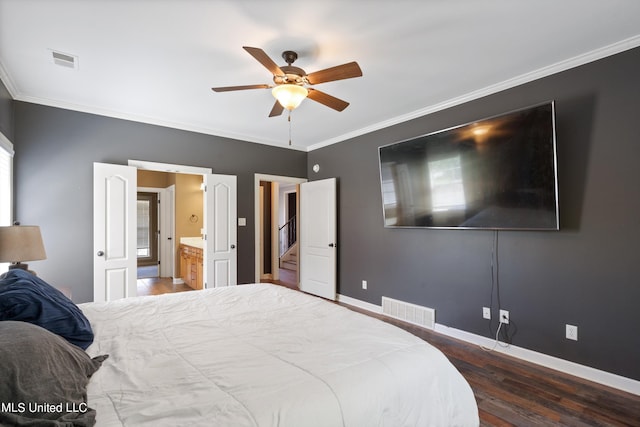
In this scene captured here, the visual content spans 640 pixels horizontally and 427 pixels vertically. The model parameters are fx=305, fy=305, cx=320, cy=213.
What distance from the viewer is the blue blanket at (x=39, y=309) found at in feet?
4.46

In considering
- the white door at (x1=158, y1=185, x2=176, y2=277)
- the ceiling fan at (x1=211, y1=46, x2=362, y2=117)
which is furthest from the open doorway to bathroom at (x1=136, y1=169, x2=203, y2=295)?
the ceiling fan at (x1=211, y1=46, x2=362, y2=117)

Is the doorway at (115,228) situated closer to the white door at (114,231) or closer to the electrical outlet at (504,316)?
the white door at (114,231)

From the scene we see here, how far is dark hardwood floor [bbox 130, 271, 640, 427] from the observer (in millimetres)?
2035

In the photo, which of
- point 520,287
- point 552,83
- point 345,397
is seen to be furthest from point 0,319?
point 552,83

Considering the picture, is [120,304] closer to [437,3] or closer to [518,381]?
[437,3]

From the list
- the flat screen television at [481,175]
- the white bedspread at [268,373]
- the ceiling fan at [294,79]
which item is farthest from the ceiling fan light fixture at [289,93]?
the flat screen television at [481,175]

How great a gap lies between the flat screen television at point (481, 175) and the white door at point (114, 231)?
127 inches

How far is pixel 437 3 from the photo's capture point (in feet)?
6.31

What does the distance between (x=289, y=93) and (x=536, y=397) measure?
2964mm

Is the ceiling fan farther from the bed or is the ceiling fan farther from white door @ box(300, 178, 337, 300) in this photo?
white door @ box(300, 178, 337, 300)

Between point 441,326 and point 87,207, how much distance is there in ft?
14.5

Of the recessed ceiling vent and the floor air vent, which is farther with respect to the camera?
the floor air vent

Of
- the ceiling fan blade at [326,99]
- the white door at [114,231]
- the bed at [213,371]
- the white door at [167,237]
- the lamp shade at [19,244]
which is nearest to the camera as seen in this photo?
the bed at [213,371]

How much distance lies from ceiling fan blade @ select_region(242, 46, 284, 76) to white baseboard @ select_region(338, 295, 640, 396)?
10.5ft
